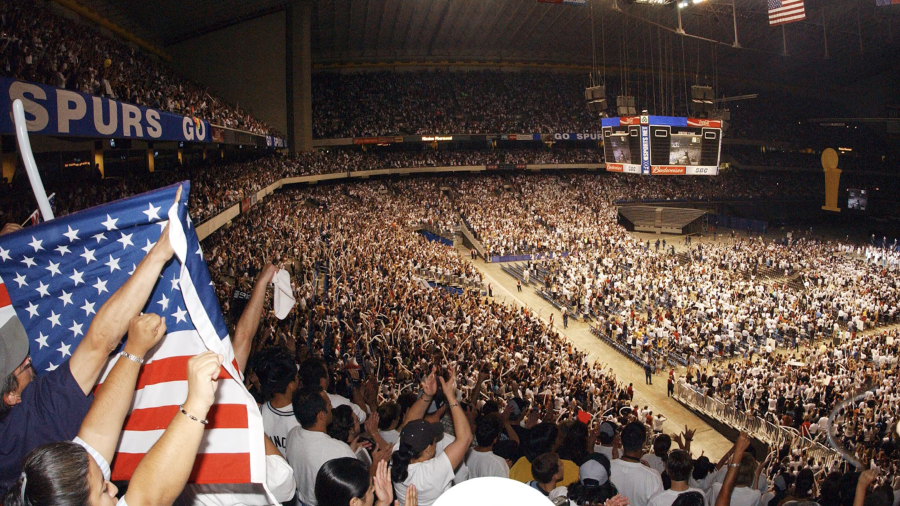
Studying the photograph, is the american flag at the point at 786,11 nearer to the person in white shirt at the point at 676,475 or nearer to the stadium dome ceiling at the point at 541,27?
the stadium dome ceiling at the point at 541,27

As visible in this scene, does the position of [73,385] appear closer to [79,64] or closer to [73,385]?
[73,385]

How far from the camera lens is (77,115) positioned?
9.91m

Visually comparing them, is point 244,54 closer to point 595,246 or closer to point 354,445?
point 595,246

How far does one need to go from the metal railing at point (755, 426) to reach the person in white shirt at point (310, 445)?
11.8 m

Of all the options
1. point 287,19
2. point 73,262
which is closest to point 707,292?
point 73,262

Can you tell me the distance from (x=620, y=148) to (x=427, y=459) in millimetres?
24637

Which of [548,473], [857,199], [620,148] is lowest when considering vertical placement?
[548,473]

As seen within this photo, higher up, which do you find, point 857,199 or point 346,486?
point 857,199

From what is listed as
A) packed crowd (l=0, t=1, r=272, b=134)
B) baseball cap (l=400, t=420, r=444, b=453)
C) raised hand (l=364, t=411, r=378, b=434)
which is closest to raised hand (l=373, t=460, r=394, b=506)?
baseball cap (l=400, t=420, r=444, b=453)

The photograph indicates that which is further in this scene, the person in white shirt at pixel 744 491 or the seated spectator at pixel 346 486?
the person in white shirt at pixel 744 491

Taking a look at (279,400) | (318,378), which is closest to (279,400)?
(279,400)

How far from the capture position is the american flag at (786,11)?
2100 cm

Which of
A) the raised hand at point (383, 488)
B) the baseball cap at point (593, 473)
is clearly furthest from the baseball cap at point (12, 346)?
the baseball cap at point (593, 473)

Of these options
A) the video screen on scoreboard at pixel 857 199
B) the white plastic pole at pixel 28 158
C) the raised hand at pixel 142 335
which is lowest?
the raised hand at pixel 142 335
